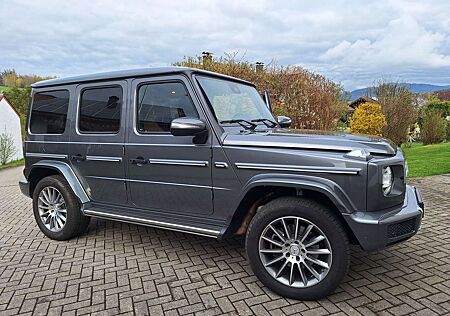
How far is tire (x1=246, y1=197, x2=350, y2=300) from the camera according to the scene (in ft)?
9.14

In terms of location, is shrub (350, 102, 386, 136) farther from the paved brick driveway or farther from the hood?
the hood

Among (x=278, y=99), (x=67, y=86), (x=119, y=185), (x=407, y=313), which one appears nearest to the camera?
(x=407, y=313)

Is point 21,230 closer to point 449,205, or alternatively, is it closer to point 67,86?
point 67,86

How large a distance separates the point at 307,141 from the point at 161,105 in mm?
1641

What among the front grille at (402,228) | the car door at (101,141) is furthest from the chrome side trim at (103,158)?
the front grille at (402,228)

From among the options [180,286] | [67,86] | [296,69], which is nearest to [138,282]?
[180,286]

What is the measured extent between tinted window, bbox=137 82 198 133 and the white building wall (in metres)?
24.3

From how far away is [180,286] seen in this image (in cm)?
324

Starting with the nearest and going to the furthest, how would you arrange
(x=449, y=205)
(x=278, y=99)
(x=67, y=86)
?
(x=67, y=86) < (x=449, y=205) < (x=278, y=99)

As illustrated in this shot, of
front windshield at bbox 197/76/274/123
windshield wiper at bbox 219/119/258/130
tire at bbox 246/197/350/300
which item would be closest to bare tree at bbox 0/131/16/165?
front windshield at bbox 197/76/274/123

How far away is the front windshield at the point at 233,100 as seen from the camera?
3590 millimetres

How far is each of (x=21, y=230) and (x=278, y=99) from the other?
30.5 feet

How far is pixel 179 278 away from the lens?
3402mm

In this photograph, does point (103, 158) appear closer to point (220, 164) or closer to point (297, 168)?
point (220, 164)
